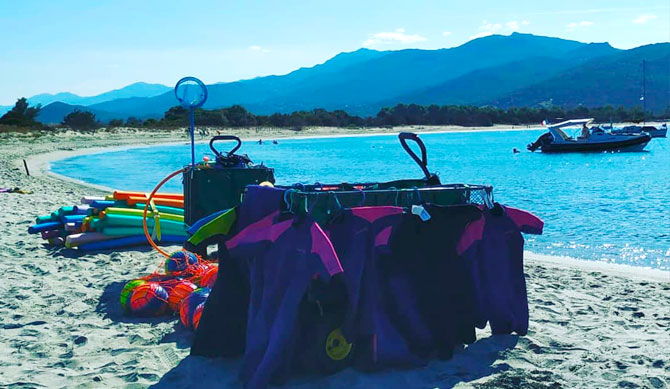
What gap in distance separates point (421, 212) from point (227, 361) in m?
1.66

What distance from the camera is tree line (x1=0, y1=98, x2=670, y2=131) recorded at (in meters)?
59.9

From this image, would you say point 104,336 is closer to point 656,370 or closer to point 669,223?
point 656,370

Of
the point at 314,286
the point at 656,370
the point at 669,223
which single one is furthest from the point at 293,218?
the point at 669,223

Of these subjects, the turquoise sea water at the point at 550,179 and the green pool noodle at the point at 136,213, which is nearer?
the green pool noodle at the point at 136,213

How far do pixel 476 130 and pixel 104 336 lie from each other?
302ft

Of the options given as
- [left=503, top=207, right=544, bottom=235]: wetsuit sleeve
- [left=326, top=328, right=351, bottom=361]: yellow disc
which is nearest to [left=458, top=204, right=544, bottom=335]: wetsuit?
[left=503, top=207, right=544, bottom=235]: wetsuit sleeve

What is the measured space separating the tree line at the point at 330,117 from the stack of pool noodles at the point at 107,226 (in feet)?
170

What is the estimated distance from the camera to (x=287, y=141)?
6384 centimetres

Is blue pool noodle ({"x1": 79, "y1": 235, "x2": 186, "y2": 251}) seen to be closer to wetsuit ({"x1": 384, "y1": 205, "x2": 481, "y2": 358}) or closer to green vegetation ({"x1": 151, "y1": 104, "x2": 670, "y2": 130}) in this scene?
wetsuit ({"x1": 384, "y1": 205, "x2": 481, "y2": 358})

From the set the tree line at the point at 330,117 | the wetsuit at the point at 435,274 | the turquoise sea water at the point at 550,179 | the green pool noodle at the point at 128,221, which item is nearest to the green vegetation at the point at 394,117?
the tree line at the point at 330,117

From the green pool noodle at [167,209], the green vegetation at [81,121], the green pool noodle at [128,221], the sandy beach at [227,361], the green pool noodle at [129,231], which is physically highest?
the green vegetation at [81,121]

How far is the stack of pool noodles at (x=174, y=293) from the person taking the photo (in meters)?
5.16

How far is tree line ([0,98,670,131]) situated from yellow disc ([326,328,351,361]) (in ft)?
188

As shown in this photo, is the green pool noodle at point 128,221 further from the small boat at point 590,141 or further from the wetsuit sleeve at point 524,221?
the small boat at point 590,141
